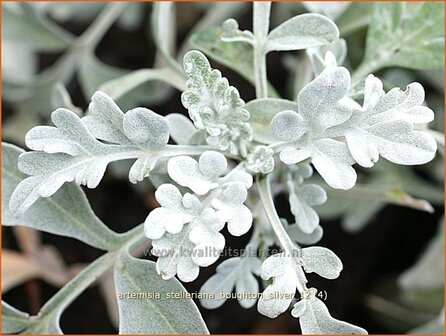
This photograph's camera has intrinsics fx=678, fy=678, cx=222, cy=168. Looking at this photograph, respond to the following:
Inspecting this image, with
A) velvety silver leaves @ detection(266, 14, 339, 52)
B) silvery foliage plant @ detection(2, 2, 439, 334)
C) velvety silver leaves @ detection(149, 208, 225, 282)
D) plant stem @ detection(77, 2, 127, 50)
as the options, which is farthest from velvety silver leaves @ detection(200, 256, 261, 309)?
plant stem @ detection(77, 2, 127, 50)

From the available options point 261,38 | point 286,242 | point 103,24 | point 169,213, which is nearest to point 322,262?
point 286,242

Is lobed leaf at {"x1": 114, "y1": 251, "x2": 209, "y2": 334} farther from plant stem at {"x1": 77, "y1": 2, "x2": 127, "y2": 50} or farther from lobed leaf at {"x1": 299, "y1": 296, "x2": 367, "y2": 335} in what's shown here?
plant stem at {"x1": 77, "y1": 2, "x2": 127, "y2": 50}

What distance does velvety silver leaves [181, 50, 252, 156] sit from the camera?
23.7 inches

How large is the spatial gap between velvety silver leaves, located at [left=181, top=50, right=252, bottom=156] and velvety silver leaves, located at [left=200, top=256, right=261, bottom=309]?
0.43ft

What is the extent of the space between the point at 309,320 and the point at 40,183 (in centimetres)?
27

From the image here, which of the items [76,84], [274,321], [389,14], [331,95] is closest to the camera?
[331,95]

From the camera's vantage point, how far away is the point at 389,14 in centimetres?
85

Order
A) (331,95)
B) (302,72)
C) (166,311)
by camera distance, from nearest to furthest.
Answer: (331,95) < (166,311) < (302,72)

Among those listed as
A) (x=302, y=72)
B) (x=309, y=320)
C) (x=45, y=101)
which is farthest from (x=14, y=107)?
(x=309, y=320)

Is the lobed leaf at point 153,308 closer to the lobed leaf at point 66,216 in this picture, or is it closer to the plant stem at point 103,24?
the lobed leaf at point 66,216

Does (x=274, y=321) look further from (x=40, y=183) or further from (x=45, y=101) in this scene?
(x=40, y=183)

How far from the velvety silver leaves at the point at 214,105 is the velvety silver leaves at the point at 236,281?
5.2 inches

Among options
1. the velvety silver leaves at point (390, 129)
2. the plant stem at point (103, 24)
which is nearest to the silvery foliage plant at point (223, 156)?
the velvety silver leaves at point (390, 129)

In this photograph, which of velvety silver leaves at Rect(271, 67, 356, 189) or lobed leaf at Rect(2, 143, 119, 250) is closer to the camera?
velvety silver leaves at Rect(271, 67, 356, 189)
